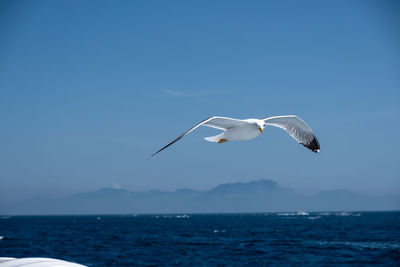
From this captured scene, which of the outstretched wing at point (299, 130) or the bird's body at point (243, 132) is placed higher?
the outstretched wing at point (299, 130)

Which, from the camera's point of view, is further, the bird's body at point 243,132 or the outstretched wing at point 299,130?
the outstretched wing at point 299,130

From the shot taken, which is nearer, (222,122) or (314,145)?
(222,122)

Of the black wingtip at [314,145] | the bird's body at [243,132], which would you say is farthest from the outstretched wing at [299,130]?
the bird's body at [243,132]

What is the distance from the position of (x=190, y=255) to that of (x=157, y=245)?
1022 centimetres

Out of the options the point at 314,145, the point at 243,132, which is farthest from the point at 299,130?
the point at 243,132

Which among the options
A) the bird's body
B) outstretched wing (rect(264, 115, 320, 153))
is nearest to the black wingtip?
A: outstretched wing (rect(264, 115, 320, 153))

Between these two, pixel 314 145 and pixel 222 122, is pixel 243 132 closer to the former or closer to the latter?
pixel 222 122

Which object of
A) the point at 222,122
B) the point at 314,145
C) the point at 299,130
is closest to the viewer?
the point at 222,122

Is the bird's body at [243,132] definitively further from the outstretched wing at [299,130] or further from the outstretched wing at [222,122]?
the outstretched wing at [299,130]

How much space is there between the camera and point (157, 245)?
48.5 metres

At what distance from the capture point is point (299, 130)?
449 inches

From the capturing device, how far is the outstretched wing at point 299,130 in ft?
36.1

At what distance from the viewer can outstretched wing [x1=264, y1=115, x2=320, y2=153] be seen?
11.0m

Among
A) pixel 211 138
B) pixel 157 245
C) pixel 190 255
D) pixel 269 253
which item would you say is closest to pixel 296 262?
pixel 269 253
